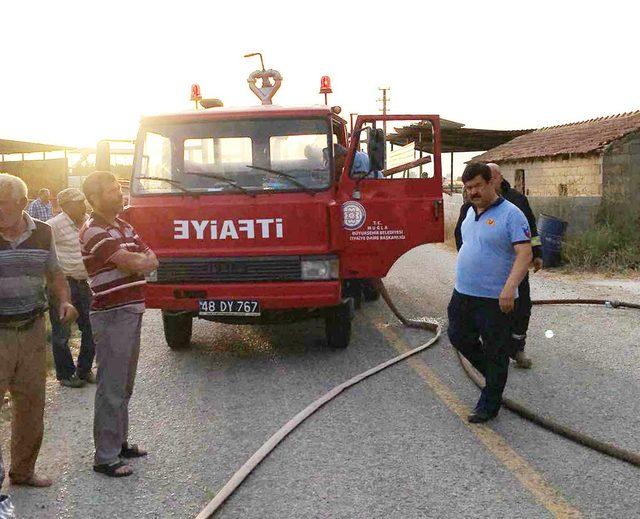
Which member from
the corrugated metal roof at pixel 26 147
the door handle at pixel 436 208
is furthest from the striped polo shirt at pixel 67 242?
the corrugated metal roof at pixel 26 147

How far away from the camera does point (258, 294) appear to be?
6457mm

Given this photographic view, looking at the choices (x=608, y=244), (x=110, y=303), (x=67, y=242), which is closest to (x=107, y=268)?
(x=110, y=303)

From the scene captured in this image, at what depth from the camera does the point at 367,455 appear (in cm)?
428

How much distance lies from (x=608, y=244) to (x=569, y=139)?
9606 millimetres

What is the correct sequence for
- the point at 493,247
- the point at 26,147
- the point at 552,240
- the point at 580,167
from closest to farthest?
the point at 493,247 → the point at 552,240 → the point at 580,167 → the point at 26,147

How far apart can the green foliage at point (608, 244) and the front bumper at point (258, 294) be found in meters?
8.63

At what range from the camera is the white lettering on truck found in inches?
254

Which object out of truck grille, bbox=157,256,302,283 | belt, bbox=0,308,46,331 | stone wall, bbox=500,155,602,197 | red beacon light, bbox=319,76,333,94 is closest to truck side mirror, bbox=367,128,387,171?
truck grille, bbox=157,256,302,283

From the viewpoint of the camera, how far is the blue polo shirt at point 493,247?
15.4 ft

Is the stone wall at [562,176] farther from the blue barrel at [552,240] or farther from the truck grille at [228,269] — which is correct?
the truck grille at [228,269]

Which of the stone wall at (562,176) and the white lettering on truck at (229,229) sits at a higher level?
the stone wall at (562,176)

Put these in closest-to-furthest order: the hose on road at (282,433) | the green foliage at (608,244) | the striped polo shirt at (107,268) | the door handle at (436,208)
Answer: the hose on road at (282,433)
the striped polo shirt at (107,268)
the door handle at (436,208)
the green foliage at (608,244)

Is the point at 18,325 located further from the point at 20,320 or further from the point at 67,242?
the point at 67,242

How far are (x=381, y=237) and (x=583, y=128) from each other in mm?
19770
